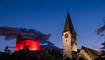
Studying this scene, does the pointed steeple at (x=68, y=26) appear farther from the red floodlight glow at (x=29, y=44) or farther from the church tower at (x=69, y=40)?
the red floodlight glow at (x=29, y=44)

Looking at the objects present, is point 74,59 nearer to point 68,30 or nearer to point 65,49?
point 65,49

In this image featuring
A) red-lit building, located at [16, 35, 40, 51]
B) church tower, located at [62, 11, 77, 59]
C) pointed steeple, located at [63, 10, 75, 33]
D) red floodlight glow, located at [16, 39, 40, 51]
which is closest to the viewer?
church tower, located at [62, 11, 77, 59]

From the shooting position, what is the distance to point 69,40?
160 ft

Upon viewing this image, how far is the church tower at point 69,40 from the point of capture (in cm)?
4775

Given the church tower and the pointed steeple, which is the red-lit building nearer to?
the church tower

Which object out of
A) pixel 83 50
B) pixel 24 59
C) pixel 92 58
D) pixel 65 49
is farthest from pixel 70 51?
pixel 24 59

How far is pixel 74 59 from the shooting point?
147ft

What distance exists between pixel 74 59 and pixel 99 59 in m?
8.97

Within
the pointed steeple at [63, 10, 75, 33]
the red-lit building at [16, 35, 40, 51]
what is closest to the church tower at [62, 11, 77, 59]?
the pointed steeple at [63, 10, 75, 33]

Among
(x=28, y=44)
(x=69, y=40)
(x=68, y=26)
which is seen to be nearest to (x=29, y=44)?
(x=28, y=44)

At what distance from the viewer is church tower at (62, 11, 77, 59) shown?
1880 inches

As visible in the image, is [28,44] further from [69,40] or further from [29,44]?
[69,40]

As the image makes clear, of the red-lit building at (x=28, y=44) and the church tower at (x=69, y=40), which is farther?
the red-lit building at (x=28, y=44)

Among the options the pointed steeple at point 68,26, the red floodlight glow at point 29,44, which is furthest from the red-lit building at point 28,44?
the pointed steeple at point 68,26
